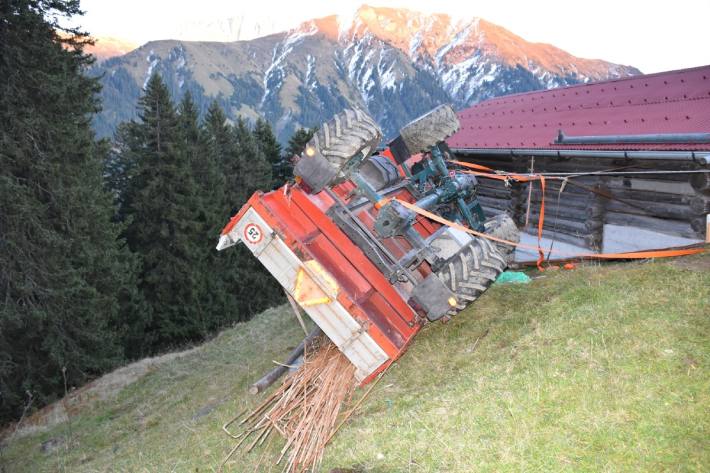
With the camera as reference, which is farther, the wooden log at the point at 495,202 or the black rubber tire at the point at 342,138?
the wooden log at the point at 495,202

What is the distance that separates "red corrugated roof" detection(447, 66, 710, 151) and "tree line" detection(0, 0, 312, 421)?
376 inches

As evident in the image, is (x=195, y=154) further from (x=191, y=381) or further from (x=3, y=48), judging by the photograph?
Result: (x=191, y=381)

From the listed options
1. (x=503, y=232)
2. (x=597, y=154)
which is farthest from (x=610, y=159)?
(x=503, y=232)

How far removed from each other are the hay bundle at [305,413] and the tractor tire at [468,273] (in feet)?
4.88

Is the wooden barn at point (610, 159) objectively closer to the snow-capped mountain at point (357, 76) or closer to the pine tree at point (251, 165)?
the pine tree at point (251, 165)

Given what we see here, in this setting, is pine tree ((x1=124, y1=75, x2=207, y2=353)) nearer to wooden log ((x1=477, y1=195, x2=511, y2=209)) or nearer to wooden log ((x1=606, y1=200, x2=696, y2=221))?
wooden log ((x1=477, y1=195, x2=511, y2=209))

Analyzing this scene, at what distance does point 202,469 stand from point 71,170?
11581mm

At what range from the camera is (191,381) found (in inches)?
365

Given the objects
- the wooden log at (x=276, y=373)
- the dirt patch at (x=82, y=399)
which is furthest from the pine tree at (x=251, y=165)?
the wooden log at (x=276, y=373)

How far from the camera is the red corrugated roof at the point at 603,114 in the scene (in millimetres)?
8227

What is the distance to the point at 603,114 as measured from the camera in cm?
979

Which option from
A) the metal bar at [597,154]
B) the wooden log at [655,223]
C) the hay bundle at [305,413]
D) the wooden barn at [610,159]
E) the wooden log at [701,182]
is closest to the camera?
the hay bundle at [305,413]

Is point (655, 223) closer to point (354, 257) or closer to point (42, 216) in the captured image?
point (354, 257)

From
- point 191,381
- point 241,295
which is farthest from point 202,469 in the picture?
point 241,295
